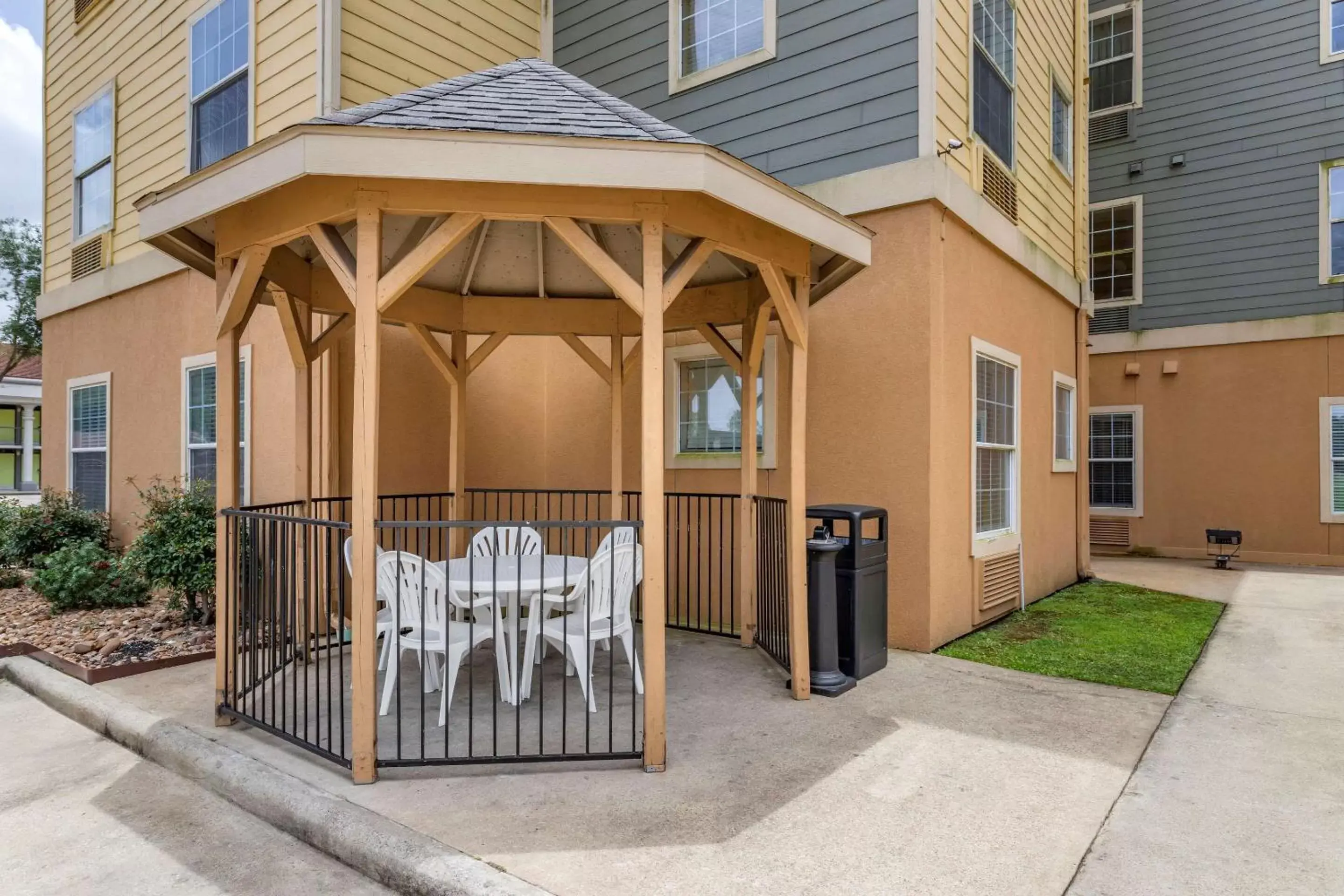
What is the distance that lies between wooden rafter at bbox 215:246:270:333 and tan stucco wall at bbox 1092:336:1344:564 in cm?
1140

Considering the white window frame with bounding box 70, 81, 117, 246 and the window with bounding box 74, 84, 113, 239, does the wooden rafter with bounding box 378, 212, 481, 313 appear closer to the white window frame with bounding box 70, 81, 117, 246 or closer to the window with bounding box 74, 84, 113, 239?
the white window frame with bounding box 70, 81, 117, 246

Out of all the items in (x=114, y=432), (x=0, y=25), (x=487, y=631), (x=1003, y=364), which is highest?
(x=0, y=25)

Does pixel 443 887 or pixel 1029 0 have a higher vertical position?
pixel 1029 0

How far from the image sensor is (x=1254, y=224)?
420 inches

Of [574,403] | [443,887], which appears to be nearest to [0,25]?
[574,403]

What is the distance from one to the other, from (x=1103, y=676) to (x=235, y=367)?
18.0ft

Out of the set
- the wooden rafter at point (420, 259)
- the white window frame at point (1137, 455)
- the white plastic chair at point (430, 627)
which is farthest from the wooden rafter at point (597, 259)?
the white window frame at point (1137, 455)

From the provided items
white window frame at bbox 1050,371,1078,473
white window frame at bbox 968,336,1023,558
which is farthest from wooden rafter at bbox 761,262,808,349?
white window frame at bbox 1050,371,1078,473

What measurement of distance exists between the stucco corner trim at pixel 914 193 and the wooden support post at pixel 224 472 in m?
3.51

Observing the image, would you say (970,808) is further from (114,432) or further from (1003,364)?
(114,432)

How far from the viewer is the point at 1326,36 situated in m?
10.1

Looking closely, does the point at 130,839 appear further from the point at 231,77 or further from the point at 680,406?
the point at 231,77

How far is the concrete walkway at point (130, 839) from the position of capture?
2.78 metres

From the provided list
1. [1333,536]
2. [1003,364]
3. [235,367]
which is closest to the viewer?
[235,367]
